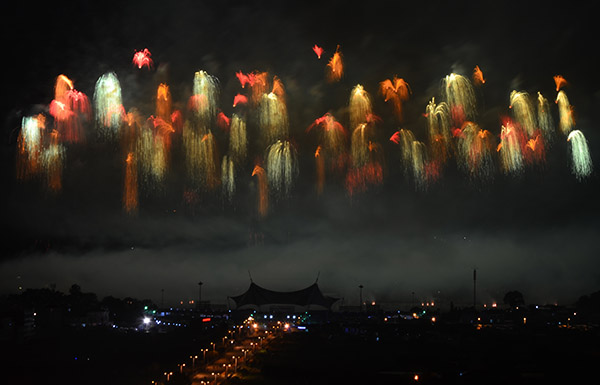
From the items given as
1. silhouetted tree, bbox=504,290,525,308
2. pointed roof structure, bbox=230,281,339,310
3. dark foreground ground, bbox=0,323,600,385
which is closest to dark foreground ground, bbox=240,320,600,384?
dark foreground ground, bbox=0,323,600,385

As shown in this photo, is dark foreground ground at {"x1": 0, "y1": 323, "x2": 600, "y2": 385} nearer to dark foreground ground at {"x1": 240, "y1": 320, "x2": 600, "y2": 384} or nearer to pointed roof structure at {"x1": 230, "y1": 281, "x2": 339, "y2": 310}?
dark foreground ground at {"x1": 240, "y1": 320, "x2": 600, "y2": 384}

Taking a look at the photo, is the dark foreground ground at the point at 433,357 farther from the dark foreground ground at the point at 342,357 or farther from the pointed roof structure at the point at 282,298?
the pointed roof structure at the point at 282,298

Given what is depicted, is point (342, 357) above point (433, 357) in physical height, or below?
above

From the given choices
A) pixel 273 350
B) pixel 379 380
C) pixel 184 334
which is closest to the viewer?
pixel 379 380

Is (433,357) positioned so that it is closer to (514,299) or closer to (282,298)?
(282,298)

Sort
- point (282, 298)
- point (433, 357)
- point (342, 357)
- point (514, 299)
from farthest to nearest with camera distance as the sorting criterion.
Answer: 1. point (514, 299)
2. point (282, 298)
3. point (433, 357)
4. point (342, 357)

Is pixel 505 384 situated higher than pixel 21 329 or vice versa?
pixel 21 329

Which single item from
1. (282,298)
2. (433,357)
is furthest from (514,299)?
(433,357)

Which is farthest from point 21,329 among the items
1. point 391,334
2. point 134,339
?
point 391,334

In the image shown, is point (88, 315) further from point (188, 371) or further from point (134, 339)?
point (188, 371)
